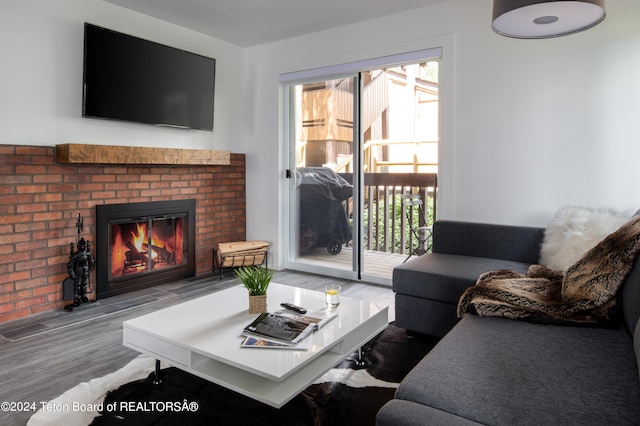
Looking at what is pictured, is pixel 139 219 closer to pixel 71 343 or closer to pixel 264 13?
pixel 71 343

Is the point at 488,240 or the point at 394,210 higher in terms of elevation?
the point at 394,210

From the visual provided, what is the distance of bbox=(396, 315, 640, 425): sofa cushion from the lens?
3.71ft

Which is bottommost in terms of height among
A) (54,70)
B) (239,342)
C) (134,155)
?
(239,342)

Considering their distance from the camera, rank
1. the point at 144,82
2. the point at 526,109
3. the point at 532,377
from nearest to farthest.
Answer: the point at 532,377, the point at 526,109, the point at 144,82

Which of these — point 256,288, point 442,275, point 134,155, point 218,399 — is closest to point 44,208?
point 134,155

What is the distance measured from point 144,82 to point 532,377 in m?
3.62

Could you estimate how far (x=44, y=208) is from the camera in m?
3.22

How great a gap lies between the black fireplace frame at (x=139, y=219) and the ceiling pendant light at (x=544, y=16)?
313 centimetres

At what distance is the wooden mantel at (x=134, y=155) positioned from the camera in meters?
3.22

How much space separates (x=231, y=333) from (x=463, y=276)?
4.60 feet

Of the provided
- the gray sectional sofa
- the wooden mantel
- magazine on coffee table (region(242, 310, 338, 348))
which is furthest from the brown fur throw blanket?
the wooden mantel

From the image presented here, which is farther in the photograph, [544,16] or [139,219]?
[139,219]

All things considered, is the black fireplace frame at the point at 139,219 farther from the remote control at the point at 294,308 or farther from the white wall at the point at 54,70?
the remote control at the point at 294,308

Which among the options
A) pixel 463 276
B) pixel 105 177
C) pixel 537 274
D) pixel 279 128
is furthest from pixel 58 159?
pixel 537 274
